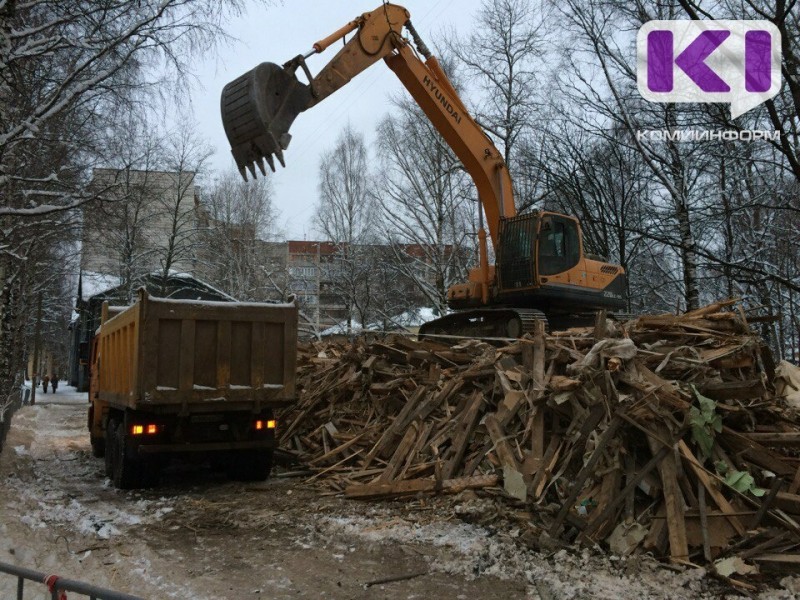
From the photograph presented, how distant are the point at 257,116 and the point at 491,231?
21.1ft

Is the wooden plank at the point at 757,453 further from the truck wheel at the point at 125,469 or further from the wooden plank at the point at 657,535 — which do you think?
the truck wheel at the point at 125,469

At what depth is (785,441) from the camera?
673cm

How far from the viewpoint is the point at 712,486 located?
618 centimetres

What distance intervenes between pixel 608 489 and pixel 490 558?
1.35m

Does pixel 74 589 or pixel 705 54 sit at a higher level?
pixel 705 54

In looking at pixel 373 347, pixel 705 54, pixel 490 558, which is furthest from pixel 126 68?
pixel 705 54

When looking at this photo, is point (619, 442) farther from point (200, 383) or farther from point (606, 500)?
point (200, 383)

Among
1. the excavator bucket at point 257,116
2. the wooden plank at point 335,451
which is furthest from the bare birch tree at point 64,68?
the wooden plank at point 335,451

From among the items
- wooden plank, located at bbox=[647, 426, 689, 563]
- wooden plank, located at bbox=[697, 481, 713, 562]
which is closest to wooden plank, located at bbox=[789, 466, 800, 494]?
wooden plank, located at bbox=[697, 481, 713, 562]

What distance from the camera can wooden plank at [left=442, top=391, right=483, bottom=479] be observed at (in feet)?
26.9

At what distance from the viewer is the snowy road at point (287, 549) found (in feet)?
17.4

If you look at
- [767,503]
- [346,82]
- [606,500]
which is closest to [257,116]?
[346,82]

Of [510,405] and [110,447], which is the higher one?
[510,405]

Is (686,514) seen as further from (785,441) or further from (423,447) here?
(423,447)
